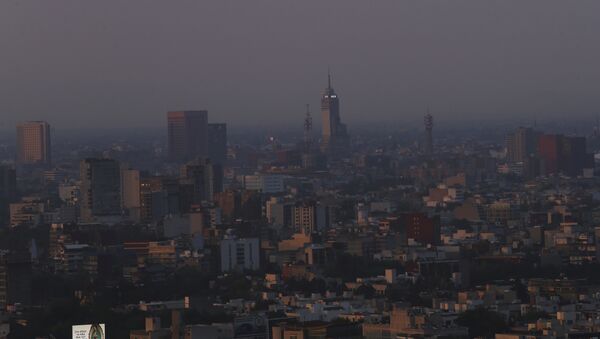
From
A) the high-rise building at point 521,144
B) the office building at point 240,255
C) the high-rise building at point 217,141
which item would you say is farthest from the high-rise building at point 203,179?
the office building at point 240,255

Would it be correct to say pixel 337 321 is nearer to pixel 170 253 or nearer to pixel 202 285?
pixel 202 285

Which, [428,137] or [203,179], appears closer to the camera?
[203,179]

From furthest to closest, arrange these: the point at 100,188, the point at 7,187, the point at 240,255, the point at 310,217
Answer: the point at 7,187
the point at 100,188
the point at 310,217
the point at 240,255

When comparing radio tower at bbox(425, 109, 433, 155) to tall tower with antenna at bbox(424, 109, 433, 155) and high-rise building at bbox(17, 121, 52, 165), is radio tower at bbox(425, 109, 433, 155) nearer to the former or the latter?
tall tower with antenna at bbox(424, 109, 433, 155)

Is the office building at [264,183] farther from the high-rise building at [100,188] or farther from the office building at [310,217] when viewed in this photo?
the office building at [310,217]

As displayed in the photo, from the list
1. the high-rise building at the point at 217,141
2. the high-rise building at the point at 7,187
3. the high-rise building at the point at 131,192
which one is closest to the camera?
the high-rise building at the point at 7,187

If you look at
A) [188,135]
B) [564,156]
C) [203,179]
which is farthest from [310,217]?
[188,135]

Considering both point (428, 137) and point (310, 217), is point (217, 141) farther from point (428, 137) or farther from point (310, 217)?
point (310, 217)
